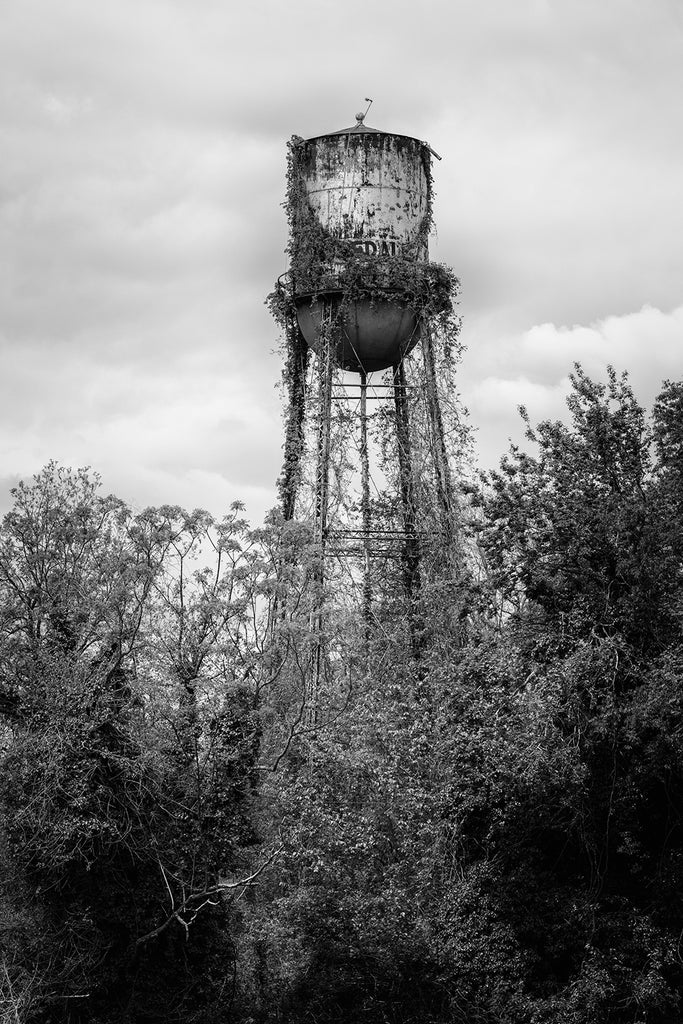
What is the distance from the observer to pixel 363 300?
29562mm

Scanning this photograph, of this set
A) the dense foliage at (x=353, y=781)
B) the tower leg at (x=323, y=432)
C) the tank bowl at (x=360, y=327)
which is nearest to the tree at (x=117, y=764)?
the dense foliage at (x=353, y=781)

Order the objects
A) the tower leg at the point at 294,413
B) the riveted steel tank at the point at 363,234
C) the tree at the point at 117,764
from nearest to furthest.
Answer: the tree at the point at 117,764
the riveted steel tank at the point at 363,234
the tower leg at the point at 294,413

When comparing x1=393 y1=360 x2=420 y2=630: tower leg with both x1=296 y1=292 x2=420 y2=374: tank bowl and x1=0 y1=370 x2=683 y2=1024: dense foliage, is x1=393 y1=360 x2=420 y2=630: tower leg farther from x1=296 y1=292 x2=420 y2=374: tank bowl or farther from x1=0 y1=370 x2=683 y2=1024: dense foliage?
x1=0 y1=370 x2=683 y2=1024: dense foliage

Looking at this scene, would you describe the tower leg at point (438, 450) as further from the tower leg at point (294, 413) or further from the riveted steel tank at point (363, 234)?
the tower leg at point (294, 413)

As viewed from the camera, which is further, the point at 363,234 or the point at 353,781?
the point at 363,234

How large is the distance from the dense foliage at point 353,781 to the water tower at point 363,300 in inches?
193

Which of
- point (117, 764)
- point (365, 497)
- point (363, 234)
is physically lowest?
point (117, 764)

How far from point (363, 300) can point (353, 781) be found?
9.63 m

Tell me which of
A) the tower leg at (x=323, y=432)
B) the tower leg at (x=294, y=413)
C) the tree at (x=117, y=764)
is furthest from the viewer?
the tower leg at (x=294, y=413)

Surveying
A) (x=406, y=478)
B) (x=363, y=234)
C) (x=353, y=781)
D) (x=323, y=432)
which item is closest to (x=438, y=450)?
(x=406, y=478)

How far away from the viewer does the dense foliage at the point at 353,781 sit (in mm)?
22781

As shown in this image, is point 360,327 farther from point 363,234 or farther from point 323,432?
point 323,432

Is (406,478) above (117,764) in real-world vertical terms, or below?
above

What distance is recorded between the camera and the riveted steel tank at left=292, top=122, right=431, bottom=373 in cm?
2967
